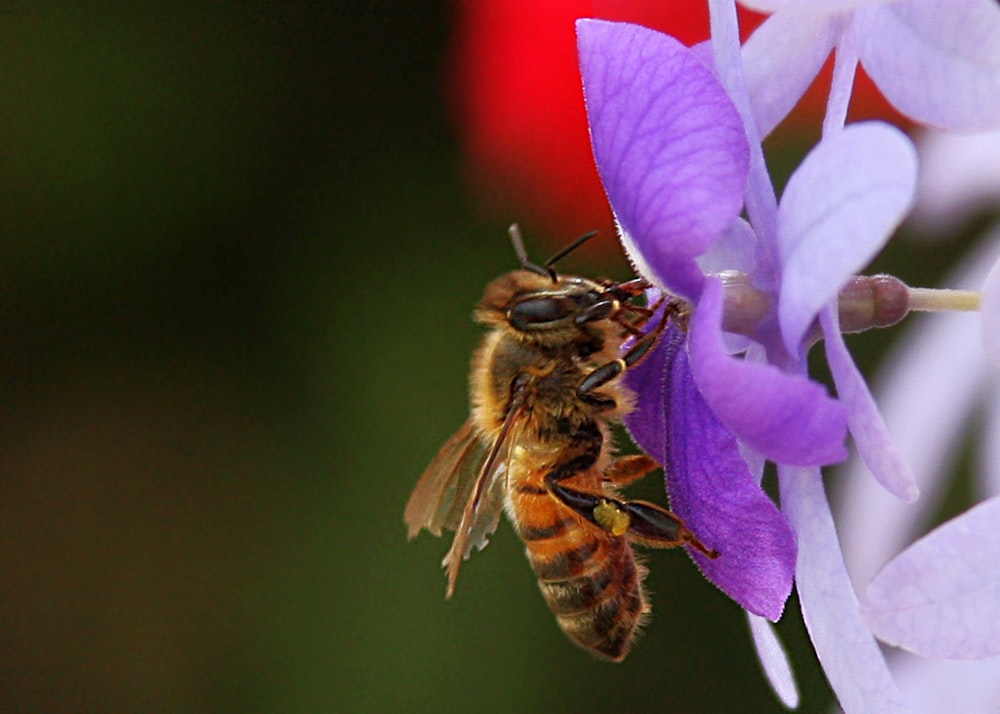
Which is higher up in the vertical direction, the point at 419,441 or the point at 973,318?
the point at 973,318

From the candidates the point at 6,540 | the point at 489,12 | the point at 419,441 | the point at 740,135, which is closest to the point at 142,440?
the point at 6,540

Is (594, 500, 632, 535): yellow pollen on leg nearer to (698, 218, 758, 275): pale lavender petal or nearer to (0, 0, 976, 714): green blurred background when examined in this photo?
(698, 218, 758, 275): pale lavender petal

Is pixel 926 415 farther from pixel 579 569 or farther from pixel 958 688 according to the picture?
pixel 579 569

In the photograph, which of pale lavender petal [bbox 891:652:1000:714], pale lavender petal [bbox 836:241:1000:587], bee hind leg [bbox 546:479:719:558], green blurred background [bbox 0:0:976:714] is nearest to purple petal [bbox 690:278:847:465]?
bee hind leg [bbox 546:479:719:558]

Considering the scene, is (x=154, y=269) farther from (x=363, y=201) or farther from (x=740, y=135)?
(x=740, y=135)

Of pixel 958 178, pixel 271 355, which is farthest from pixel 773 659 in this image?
pixel 271 355

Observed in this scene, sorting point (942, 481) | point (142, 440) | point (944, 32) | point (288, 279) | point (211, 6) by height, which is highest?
point (211, 6)

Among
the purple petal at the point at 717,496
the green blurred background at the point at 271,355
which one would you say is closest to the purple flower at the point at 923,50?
the purple petal at the point at 717,496
